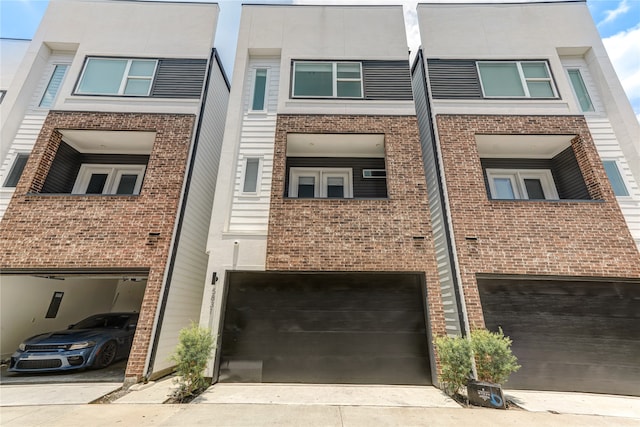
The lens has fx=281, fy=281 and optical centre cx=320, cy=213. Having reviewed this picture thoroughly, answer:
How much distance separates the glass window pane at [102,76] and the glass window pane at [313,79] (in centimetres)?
524

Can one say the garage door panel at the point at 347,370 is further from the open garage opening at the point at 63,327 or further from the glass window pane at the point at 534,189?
the glass window pane at the point at 534,189

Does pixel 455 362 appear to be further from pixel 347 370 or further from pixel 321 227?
pixel 321 227

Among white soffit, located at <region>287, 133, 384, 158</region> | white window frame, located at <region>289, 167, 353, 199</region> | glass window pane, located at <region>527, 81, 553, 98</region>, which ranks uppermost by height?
glass window pane, located at <region>527, 81, 553, 98</region>

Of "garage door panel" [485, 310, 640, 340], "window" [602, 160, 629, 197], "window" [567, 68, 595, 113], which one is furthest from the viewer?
"window" [567, 68, 595, 113]

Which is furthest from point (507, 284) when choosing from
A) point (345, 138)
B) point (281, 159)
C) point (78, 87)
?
point (78, 87)

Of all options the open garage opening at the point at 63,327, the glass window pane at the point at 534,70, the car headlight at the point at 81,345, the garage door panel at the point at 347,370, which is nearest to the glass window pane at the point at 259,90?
the open garage opening at the point at 63,327

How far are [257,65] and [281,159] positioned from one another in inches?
141

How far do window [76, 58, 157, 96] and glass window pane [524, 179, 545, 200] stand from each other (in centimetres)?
1130

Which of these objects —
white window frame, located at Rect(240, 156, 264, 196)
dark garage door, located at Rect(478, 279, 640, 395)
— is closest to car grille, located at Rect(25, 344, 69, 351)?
white window frame, located at Rect(240, 156, 264, 196)

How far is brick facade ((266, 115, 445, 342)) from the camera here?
6.32m

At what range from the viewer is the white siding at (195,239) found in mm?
6480

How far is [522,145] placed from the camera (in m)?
7.80

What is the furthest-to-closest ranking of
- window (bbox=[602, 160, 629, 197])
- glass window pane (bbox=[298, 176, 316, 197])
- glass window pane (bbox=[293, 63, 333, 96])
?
glass window pane (bbox=[293, 63, 333, 96])
glass window pane (bbox=[298, 176, 316, 197])
window (bbox=[602, 160, 629, 197])

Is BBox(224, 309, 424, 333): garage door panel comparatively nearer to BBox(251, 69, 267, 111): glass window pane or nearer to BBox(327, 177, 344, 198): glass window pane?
BBox(327, 177, 344, 198): glass window pane
